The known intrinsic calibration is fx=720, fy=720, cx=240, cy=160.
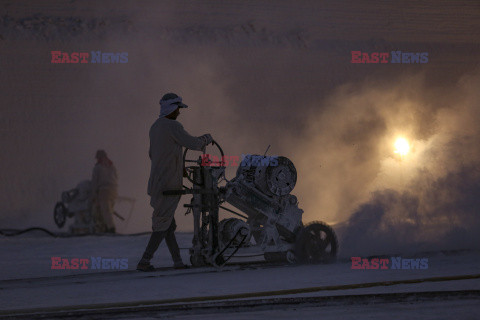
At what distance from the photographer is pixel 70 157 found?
20.3 metres

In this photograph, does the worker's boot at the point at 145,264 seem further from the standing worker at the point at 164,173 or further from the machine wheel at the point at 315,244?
the machine wheel at the point at 315,244

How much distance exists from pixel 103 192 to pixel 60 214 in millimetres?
1395

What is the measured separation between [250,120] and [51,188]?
19.3ft

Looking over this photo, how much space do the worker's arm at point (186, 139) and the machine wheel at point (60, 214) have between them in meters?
8.54

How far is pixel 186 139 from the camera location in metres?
7.71

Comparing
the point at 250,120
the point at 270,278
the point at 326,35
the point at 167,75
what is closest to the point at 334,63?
the point at 326,35

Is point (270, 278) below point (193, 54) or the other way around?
below

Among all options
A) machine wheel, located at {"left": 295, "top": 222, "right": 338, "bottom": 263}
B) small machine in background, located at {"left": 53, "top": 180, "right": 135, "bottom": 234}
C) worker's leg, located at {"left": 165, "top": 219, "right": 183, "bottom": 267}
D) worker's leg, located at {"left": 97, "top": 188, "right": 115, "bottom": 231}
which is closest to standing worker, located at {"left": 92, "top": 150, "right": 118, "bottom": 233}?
worker's leg, located at {"left": 97, "top": 188, "right": 115, "bottom": 231}

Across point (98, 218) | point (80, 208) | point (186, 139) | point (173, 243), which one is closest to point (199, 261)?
point (173, 243)

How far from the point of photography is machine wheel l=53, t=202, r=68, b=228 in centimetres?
1565

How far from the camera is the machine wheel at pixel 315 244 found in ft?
27.2

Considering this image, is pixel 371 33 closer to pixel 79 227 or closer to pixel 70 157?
pixel 70 157

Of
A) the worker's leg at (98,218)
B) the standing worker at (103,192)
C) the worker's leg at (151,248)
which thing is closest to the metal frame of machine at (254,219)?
the worker's leg at (151,248)

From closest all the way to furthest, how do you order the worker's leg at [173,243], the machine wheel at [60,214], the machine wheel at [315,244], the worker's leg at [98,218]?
1. the worker's leg at [173,243]
2. the machine wheel at [315,244]
3. the worker's leg at [98,218]
4. the machine wheel at [60,214]
